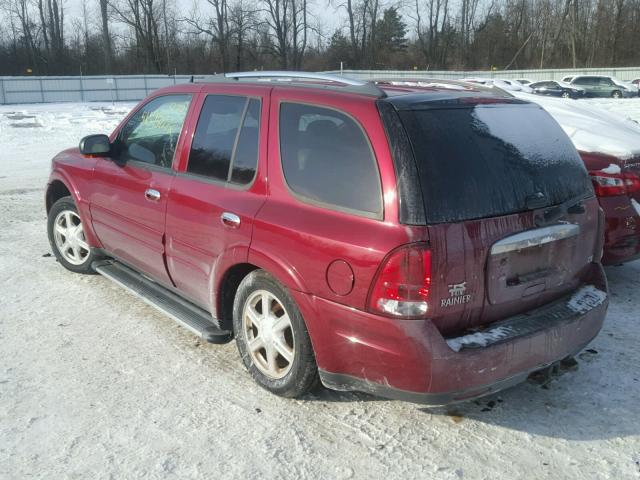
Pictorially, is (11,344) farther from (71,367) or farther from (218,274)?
(218,274)

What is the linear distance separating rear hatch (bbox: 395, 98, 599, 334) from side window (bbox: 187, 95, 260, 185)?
102 cm

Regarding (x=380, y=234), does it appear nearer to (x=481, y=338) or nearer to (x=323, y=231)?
(x=323, y=231)

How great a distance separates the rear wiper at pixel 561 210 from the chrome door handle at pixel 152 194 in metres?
2.48

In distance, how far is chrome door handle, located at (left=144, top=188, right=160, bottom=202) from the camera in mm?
4315

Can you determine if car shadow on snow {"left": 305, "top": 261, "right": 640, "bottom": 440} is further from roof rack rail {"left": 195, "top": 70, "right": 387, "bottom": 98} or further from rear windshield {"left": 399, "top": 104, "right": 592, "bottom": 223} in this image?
roof rack rail {"left": 195, "top": 70, "right": 387, "bottom": 98}

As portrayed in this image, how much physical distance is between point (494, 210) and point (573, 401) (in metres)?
1.32

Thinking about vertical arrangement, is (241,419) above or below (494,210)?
below

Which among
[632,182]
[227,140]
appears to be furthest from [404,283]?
[632,182]

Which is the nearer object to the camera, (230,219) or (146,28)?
(230,219)

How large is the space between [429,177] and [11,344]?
3.15 metres

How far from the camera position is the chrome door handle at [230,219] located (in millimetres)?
3604

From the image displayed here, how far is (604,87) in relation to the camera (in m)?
37.4

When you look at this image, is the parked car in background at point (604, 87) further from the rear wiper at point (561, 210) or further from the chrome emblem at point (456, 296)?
the chrome emblem at point (456, 296)

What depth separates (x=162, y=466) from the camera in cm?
301
